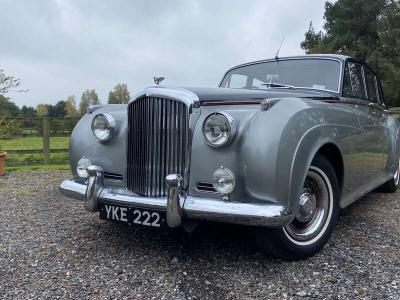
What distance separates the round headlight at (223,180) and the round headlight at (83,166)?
1.27 m

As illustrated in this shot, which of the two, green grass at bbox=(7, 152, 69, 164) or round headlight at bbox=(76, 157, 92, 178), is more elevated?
round headlight at bbox=(76, 157, 92, 178)

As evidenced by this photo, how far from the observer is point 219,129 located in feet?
8.68

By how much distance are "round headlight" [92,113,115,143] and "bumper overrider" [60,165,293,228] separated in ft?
1.01

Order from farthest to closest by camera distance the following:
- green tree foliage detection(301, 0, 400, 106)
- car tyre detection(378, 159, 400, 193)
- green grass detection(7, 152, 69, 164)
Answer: green tree foliage detection(301, 0, 400, 106), green grass detection(7, 152, 69, 164), car tyre detection(378, 159, 400, 193)

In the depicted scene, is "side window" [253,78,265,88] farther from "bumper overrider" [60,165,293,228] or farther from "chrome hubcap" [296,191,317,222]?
"bumper overrider" [60,165,293,228]

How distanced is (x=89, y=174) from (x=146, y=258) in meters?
0.81

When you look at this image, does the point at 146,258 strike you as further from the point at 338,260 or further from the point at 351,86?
the point at 351,86

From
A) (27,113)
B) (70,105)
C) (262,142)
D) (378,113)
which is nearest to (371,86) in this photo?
(378,113)

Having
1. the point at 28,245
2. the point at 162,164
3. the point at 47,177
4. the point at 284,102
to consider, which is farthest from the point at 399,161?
the point at 47,177

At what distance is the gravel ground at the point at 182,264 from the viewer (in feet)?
8.07

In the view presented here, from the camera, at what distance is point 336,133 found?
3.18 metres

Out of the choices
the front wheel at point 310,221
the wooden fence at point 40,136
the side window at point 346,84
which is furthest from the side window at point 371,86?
the wooden fence at point 40,136

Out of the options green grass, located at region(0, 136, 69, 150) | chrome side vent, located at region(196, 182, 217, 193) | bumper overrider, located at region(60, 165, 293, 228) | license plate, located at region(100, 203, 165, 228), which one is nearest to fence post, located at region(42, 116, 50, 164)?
green grass, located at region(0, 136, 69, 150)

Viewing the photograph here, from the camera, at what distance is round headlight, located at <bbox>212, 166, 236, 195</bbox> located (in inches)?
100
